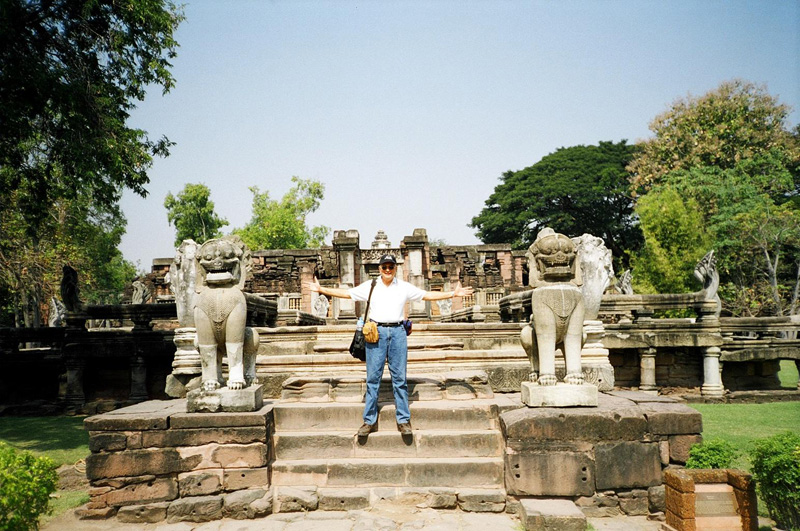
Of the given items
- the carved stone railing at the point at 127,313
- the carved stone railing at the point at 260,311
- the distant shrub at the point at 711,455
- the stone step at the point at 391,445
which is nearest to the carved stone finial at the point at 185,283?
the carved stone railing at the point at 260,311

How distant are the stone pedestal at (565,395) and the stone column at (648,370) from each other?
24.8 feet

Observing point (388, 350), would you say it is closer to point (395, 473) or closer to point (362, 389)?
point (362, 389)

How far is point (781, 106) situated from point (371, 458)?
29.2m

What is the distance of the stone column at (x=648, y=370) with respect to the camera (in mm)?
11367

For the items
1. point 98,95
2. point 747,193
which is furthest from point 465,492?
point 747,193

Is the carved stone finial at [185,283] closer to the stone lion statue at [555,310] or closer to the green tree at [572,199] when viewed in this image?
the stone lion statue at [555,310]

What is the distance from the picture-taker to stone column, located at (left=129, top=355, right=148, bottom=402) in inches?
438

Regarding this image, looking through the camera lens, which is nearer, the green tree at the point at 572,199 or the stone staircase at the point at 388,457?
the stone staircase at the point at 388,457

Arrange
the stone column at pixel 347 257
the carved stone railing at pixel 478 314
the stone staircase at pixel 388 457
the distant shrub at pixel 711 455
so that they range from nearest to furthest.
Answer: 1. the distant shrub at pixel 711 455
2. the stone staircase at pixel 388 457
3. the carved stone railing at pixel 478 314
4. the stone column at pixel 347 257

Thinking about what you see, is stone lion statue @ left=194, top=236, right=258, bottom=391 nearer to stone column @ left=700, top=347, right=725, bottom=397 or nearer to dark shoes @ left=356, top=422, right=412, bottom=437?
dark shoes @ left=356, top=422, right=412, bottom=437

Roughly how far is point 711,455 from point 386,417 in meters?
2.61

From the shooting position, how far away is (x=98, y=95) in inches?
346

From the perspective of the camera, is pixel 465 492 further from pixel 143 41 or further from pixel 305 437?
pixel 143 41

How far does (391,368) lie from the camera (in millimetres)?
4891
